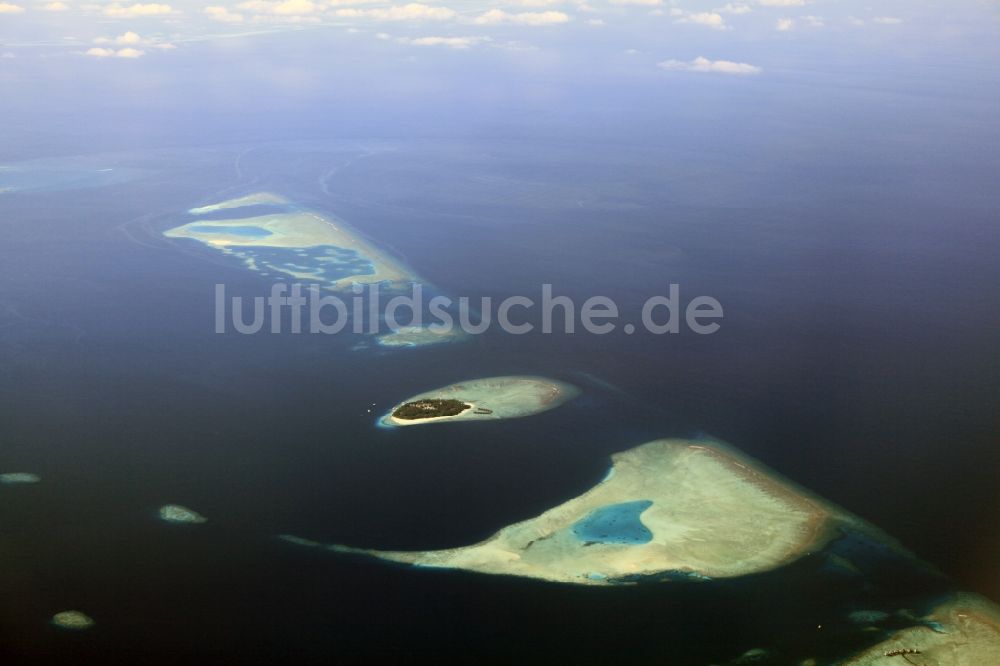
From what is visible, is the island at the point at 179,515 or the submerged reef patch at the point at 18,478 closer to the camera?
the island at the point at 179,515

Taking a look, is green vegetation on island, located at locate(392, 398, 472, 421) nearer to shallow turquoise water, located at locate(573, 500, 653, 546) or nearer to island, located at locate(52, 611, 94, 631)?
shallow turquoise water, located at locate(573, 500, 653, 546)

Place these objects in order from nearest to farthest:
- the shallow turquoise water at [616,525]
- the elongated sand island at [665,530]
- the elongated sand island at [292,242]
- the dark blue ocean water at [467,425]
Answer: the dark blue ocean water at [467,425]
the elongated sand island at [665,530]
the shallow turquoise water at [616,525]
the elongated sand island at [292,242]

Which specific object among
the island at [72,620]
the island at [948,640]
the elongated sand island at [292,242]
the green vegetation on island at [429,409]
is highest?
the elongated sand island at [292,242]

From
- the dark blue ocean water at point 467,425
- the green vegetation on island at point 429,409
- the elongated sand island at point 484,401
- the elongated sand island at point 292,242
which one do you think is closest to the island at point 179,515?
the dark blue ocean water at point 467,425

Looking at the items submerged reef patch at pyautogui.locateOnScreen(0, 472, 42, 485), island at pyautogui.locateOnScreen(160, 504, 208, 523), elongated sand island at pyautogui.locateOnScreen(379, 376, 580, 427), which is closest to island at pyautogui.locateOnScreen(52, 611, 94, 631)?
island at pyautogui.locateOnScreen(160, 504, 208, 523)

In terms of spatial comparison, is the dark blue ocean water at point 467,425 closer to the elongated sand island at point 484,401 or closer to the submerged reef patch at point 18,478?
the submerged reef patch at point 18,478

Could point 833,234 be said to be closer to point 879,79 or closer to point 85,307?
point 85,307
